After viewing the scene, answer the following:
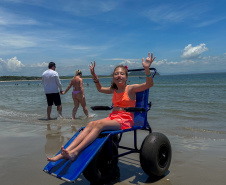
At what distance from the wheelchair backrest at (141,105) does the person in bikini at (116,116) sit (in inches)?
4.1

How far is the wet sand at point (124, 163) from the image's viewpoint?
3.24 meters

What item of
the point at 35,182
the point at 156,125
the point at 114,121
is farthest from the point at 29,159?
the point at 156,125

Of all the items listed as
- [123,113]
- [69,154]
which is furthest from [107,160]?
[123,113]

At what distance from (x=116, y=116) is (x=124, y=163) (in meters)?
0.99

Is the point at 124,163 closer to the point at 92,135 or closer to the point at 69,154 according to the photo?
the point at 92,135

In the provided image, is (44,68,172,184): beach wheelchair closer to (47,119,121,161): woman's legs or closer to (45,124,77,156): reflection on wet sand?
(47,119,121,161): woman's legs

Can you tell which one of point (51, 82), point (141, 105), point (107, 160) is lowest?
point (107, 160)

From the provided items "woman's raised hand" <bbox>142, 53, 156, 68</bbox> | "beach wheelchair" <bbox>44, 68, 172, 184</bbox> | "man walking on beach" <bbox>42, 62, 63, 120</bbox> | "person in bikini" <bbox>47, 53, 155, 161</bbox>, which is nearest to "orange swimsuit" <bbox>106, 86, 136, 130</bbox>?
"person in bikini" <bbox>47, 53, 155, 161</bbox>

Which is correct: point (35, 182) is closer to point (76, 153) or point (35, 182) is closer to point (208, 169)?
point (76, 153)

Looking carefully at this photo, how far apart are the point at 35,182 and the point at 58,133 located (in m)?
2.86

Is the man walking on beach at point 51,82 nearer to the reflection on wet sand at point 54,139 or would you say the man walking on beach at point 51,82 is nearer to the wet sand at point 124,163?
the reflection on wet sand at point 54,139

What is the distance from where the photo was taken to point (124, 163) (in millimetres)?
3943

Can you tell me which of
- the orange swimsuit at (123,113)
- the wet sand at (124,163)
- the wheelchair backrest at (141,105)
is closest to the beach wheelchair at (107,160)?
the wheelchair backrest at (141,105)

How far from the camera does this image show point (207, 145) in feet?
16.0
